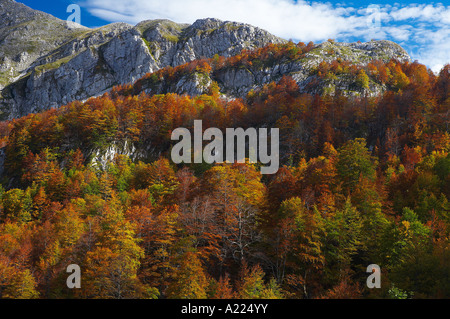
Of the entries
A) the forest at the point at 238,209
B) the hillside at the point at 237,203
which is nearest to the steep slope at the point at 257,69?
the hillside at the point at 237,203

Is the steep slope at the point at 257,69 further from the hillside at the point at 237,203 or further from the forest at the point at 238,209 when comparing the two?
the forest at the point at 238,209

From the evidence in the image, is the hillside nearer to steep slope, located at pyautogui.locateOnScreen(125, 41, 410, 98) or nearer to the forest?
the forest

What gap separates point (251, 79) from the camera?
477 feet

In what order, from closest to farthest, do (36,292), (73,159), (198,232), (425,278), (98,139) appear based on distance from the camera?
1. (425,278)
2. (36,292)
3. (198,232)
4. (73,159)
5. (98,139)

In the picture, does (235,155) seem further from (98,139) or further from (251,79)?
(251,79)

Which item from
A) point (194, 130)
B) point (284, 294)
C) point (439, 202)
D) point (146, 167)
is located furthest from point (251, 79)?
point (284, 294)

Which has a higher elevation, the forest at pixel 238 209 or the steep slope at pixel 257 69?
the steep slope at pixel 257 69

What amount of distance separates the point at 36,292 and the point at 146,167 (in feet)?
127

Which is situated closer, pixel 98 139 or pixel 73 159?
pixel 73 159

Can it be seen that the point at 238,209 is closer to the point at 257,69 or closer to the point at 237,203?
the point at 237,203

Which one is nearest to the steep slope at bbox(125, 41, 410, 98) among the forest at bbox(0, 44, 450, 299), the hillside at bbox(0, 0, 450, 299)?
the hillside at bbox(0, 0, 450, 299)

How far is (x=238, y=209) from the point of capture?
3500 centimetres

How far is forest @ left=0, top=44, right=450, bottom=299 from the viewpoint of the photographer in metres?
28.2

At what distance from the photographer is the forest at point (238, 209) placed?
28.2 m
